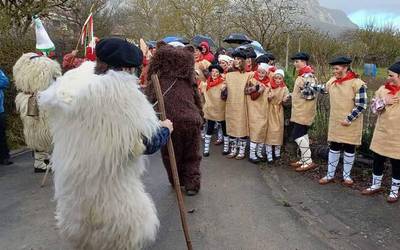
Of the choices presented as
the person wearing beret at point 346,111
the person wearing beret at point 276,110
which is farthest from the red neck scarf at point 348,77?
the person wearing beret at point 276,110

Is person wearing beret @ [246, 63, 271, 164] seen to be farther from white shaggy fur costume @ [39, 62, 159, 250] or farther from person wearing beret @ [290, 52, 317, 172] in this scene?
white shaggy fur costume @ [39, 62, 159, 250]

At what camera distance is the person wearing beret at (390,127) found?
215 inches

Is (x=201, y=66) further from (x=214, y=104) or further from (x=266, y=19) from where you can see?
(x=266, y=19)

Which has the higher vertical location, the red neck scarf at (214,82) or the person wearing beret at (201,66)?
the person wearing beret at (201,66)

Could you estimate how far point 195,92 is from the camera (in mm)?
5867

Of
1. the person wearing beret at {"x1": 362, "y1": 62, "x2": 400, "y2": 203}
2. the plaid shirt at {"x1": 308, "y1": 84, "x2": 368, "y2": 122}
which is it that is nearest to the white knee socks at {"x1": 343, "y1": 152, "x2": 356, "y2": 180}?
the person wearing beret at {"x1": 362, "y1": 62, "x2": 400, "y2": 203}

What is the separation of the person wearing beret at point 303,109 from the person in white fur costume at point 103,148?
157 inches

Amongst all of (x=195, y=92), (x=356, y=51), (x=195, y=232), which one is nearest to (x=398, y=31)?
(x=356, y=51)

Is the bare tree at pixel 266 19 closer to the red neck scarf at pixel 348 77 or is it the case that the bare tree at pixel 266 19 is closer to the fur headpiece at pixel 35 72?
the red neck scarf at pixel 348 77

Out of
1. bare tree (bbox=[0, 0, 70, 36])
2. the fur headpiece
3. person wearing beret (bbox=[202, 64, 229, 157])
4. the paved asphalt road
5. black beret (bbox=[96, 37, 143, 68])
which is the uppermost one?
bare tree (bbox=[0, 0, 70, 36])

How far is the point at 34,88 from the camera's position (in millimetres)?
6602

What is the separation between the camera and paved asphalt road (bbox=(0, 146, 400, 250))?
180 inches

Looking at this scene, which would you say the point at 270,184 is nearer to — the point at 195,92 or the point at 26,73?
the point at 195,92

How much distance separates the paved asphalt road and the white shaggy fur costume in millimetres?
1381
